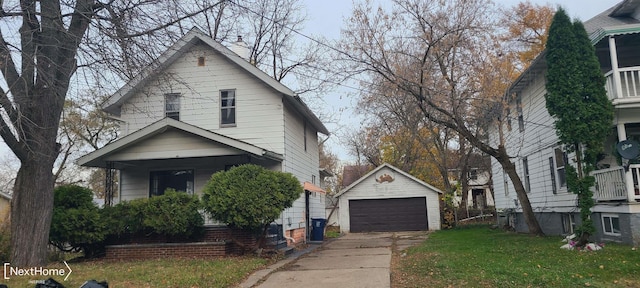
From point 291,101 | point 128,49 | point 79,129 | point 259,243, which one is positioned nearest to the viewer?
point 128,49

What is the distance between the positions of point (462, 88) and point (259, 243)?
955 cm

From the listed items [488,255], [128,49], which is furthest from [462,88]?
[128,49]

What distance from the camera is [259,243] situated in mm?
12664

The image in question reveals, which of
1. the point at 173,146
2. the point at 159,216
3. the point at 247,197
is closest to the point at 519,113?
the point at 247,197

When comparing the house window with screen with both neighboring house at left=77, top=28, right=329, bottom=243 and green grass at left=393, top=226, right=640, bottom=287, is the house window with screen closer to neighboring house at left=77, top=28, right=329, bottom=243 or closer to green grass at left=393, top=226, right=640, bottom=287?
neighboring house at left=77, top=28, right=329, bottom=243

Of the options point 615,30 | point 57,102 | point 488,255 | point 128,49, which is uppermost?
point 615,30

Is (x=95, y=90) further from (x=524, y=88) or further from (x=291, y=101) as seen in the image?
(x=524, y=88)

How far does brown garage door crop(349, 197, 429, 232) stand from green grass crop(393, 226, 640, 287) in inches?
559

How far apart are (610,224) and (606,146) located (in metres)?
2.47

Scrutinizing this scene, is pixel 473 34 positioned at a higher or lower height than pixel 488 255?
higher

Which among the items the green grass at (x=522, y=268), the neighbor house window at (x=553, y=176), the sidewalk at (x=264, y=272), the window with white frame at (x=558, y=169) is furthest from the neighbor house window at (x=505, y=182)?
the sidewalk at (x=264, y=272)

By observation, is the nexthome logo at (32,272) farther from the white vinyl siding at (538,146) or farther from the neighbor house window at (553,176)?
the neighbor house window at (553,176)

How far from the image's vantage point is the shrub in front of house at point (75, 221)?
12289 mm

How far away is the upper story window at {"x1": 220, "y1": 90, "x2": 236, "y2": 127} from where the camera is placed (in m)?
15.9
